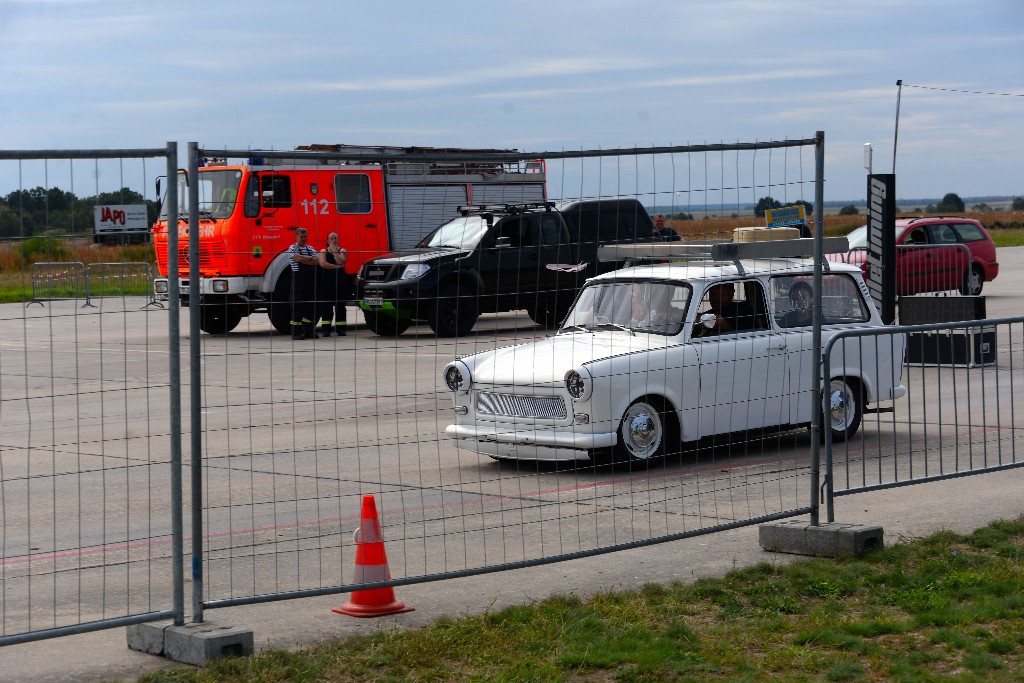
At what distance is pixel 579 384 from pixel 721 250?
6.10 ft

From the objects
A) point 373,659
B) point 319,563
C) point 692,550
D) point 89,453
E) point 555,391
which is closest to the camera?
point 373,659

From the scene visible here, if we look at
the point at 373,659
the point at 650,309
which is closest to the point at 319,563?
the point at 373,659

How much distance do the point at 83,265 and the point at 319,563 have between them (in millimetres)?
2252

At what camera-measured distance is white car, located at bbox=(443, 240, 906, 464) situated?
9984 millimetres

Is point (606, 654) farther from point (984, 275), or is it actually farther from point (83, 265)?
point (984, 275)

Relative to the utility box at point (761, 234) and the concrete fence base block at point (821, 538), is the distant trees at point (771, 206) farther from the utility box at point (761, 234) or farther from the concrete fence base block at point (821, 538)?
the concrete fence base block at point (821, 538)

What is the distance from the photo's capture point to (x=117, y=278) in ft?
19.8

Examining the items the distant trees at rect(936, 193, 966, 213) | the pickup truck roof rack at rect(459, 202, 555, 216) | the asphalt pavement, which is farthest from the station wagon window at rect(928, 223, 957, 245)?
the distant trees at rect(936, 193, 966, 213)

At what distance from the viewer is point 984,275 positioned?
1111 inches

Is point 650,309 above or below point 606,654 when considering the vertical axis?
above

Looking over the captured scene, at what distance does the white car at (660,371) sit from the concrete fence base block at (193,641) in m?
4.19

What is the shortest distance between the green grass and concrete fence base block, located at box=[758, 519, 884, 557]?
32 centimetres

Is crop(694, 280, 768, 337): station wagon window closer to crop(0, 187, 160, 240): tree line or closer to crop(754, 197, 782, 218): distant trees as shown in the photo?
crop(754, 197, 782, 218): distant trees

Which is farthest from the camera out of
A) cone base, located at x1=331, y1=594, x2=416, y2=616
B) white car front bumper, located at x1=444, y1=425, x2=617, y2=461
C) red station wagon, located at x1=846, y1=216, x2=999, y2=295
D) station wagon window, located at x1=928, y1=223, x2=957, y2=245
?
station wagon window, located at x1=928, y1=223, x2=957, y2=245
